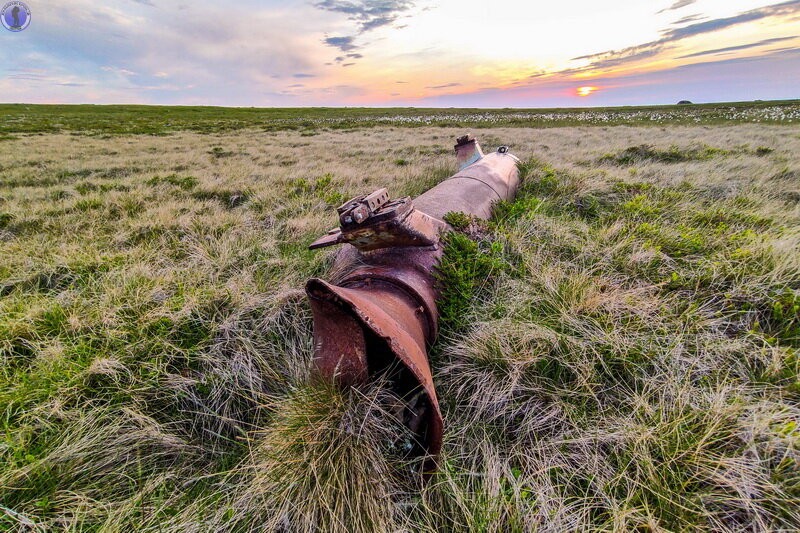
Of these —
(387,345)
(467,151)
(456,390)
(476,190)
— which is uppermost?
(467,151)

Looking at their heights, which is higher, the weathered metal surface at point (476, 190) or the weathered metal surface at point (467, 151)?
the weathered metal surface at point (467, 151)

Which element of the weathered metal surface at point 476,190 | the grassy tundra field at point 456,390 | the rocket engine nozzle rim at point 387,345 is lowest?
→ the grassy tundra field at point 456,390

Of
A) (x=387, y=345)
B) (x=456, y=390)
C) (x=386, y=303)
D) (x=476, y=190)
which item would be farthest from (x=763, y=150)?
(x=387, y=345)

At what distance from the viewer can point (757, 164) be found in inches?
258

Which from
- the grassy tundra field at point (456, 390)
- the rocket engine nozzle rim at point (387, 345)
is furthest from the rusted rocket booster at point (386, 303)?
the grassy tundra field at point (456, 390)

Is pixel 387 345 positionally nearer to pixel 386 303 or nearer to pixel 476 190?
pixel 386 303

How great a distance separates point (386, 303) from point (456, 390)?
2.55 feet

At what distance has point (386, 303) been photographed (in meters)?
1.94

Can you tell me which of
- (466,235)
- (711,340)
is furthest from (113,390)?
(711,340)

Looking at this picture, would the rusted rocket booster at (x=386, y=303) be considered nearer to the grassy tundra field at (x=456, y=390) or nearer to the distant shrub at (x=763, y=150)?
the grassy tundra field at (x=456, y=390)

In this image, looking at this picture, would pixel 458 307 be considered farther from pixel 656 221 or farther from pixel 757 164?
pixel 757 164

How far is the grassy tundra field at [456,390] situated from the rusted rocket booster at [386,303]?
155 mm

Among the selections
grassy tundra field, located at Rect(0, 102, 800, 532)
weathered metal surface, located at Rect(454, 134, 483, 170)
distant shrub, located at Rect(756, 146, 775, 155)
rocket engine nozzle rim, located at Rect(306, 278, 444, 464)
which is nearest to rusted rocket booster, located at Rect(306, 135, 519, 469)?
rocket engine nozzle rim, located at Rect(306, 278, 444, 464)

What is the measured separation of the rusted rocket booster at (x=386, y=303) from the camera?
4.86 ft
